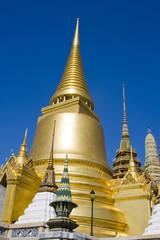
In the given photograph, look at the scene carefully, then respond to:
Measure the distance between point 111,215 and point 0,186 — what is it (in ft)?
18.5

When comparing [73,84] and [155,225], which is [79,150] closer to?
[73,84]

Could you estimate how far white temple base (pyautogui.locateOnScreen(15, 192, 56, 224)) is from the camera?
935 cm

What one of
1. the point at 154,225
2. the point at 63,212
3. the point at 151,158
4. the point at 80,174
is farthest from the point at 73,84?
the point at 151,158

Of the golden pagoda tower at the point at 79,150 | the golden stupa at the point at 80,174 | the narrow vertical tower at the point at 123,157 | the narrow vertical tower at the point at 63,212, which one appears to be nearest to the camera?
the narrow vertical tower at the point at 63,212

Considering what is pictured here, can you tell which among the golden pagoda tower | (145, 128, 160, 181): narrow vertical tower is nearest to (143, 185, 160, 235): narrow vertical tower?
the golden pagoda tower

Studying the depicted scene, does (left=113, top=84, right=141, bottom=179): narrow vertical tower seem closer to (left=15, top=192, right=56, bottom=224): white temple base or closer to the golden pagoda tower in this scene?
the golden pagoda tower

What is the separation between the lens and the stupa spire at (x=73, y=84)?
20828 mm

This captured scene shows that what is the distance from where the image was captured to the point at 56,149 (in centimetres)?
1692

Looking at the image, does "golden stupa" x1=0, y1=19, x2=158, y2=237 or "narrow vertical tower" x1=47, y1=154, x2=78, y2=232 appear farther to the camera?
"golden stupa" x1=0, y1=19, x2=158, y2=237

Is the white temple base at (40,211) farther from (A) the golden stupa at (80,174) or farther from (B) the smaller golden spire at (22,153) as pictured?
(B) the smaller golden spire at (22,153)

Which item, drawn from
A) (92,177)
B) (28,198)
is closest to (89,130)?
(92,177)

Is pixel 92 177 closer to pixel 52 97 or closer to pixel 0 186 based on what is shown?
pixel 0 186

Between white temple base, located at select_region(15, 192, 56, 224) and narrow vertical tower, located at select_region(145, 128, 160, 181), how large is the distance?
23994 mm

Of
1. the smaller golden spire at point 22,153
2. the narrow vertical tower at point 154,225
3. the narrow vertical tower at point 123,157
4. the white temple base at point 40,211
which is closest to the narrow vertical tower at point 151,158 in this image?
the narrow vertical tower at point 123,157
